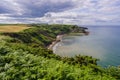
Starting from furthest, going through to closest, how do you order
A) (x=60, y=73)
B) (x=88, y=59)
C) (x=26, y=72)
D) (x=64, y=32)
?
(x=64, y=32)
(x=88, y=59)
(x=26, y=72)
(x=60, y=73)

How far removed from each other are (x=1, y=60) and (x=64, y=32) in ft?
531

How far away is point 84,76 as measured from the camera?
18.8m

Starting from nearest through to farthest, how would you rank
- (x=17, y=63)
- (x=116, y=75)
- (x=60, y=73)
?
(x=60, y=73), (x=17, y=63), (x=116, y=75)

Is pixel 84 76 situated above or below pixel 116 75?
above

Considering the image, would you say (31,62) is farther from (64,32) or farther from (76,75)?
(64,32)

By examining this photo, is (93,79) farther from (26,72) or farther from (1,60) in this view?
(1,60)

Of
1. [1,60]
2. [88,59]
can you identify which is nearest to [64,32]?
[88,59]

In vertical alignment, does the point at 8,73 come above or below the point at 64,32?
above

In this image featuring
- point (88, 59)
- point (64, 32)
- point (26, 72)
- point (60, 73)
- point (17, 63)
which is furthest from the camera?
point (64, 32)

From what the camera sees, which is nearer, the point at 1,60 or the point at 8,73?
the point at 8,73

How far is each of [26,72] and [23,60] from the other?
351 centimetres

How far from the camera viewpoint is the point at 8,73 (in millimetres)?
19391

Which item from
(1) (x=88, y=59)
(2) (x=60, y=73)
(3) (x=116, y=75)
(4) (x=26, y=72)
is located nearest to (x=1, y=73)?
(4) (x=26, y=72)

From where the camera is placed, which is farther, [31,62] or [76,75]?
[31,62]
